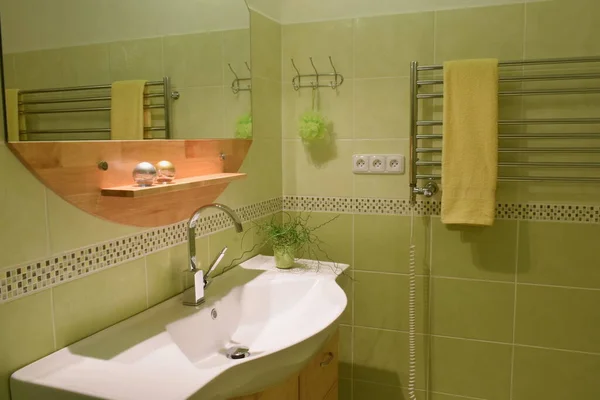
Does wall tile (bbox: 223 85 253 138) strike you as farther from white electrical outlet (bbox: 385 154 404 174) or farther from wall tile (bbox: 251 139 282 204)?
white electrical outlet (bbox: 385 154 404 174)

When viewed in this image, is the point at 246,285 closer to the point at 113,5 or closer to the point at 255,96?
the point at 255,96

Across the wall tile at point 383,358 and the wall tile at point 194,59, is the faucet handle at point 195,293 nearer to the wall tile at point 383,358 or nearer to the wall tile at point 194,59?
the wall tile at point 194,59

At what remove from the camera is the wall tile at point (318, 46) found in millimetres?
2213

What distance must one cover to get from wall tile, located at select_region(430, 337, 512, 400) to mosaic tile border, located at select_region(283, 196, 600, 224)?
0.56m

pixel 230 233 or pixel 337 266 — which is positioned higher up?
pixel 230 233

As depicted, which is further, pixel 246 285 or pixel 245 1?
pixel 245 1

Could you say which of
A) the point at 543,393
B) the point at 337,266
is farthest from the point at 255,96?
the point at 543,393

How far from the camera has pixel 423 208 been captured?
2.18m

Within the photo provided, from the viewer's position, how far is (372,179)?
7.34 ft

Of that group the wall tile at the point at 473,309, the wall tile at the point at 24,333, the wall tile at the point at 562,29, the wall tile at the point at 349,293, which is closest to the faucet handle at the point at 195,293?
the wall tile at the point at 24,333

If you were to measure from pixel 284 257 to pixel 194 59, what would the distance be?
79 centimetres

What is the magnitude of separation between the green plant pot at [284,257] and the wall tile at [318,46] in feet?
2.57

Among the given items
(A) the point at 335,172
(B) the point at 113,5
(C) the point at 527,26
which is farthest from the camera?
(A) the point at 335,172

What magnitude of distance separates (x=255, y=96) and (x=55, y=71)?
97 cm
